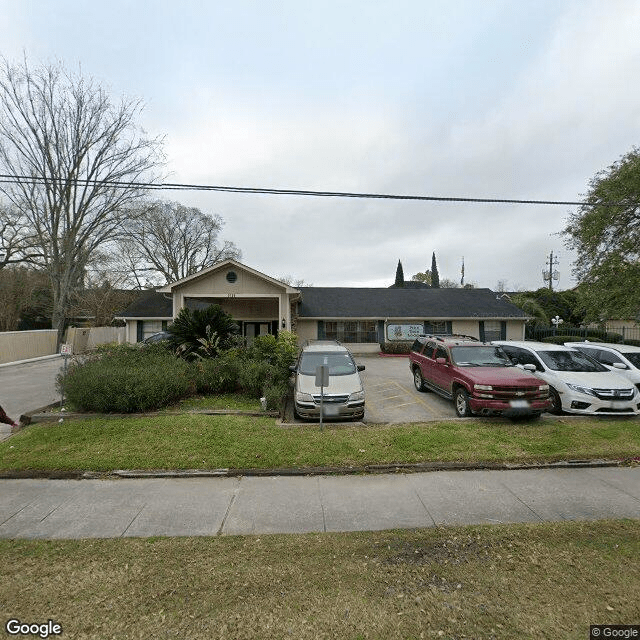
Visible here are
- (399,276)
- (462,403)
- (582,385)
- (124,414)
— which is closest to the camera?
(124,414)

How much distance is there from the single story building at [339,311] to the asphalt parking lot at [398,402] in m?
6.37

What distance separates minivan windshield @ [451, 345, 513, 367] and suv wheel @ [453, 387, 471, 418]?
74 cm

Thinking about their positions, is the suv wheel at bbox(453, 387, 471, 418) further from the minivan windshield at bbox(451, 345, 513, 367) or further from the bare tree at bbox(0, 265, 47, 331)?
the bare tree at bbox(0, 265, 47, 331)

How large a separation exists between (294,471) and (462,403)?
4.51 metres

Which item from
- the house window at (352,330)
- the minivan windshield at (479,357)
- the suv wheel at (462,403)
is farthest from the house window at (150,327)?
the suv wheel at (462,403)

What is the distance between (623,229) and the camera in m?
16.3

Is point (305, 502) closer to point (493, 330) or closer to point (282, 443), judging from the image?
point (282, 443)

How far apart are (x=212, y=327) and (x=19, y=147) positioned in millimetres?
19925

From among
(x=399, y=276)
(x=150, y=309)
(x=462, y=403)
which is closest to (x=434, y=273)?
(x=399, y=276)

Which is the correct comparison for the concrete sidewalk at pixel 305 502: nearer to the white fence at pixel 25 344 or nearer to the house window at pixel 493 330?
the white fence at pixel 25 344

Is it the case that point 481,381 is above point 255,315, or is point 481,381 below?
below

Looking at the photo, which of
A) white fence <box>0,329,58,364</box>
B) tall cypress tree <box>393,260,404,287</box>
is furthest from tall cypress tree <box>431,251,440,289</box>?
white fence <box>0,329,58,364</box>

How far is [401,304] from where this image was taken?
969 inches

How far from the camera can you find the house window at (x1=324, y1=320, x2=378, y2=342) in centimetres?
2297
